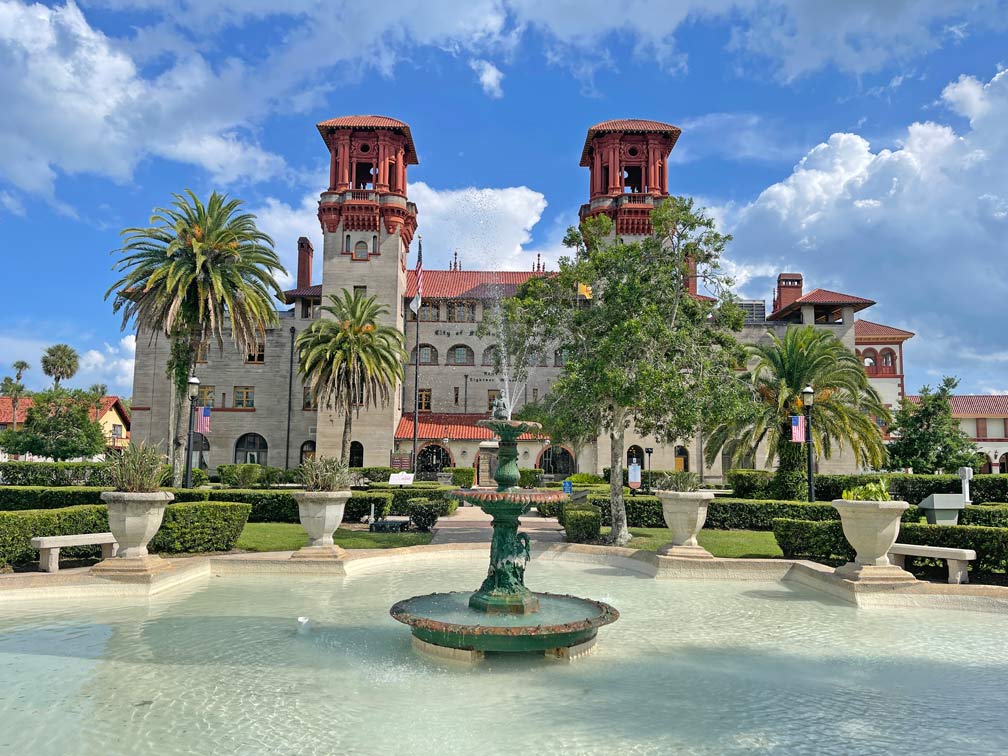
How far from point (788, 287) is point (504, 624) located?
55053 mm

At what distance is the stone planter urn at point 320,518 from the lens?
1417 centimetres


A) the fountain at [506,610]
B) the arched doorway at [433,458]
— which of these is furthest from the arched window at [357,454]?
the fountain at [506,610]

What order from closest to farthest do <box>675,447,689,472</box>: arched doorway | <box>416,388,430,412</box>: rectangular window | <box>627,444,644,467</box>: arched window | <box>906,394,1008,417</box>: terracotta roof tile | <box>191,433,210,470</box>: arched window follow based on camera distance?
<box>627,444,644,467</box>: arched window → <box>675,447,689,472</box>: arched doorway → <box>191,433,210,470</box>: arched window → <box>416,388,430,412</box>: rectangular window → <box>906,394,1008,417</box>: terracotta roof tile

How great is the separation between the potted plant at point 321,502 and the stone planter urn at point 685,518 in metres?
6.64

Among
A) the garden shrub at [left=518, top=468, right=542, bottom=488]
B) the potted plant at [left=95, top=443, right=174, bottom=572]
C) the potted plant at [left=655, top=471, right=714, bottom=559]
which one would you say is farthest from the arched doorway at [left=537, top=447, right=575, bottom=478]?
the potted plant at [left=95, top=443, right=174, bottom=572]

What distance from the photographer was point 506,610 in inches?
347

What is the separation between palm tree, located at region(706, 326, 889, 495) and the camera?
1193 inches

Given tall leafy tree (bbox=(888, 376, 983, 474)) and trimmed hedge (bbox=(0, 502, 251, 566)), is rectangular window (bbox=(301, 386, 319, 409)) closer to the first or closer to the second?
trimmed hedge (bbox=(0, 502, 251, 566))

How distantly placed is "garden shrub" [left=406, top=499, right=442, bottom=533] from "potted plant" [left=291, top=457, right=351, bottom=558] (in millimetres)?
7371

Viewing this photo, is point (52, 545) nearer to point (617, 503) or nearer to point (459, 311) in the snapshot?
point (617, 503)

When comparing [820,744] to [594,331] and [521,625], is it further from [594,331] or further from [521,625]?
[594,331]

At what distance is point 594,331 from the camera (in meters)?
20.3

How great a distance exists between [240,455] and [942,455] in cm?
4471

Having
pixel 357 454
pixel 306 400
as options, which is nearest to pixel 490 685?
pixel 357 454
